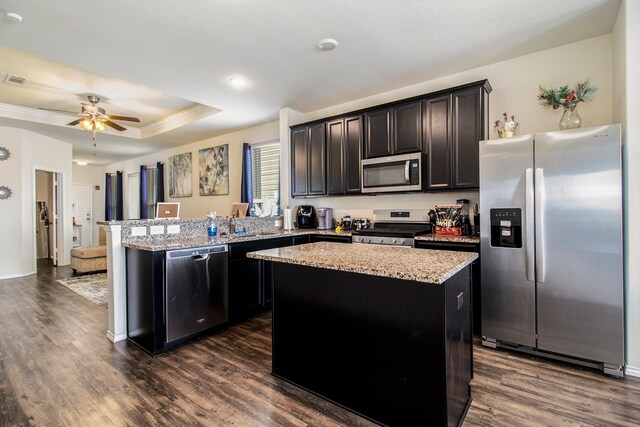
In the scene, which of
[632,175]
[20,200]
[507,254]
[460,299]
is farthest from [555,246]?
[20,200]

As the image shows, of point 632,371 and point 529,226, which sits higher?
point 529,226

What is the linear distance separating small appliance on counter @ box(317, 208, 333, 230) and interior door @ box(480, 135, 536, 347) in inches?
88.9

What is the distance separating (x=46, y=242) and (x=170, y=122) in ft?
18.3

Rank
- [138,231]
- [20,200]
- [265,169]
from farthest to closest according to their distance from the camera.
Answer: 1. [20,200]
2. [265,169]
3. [138,231]

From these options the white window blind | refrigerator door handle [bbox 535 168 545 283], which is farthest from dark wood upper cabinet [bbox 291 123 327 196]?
refrigerator door handle [bbox 535 168 545 283]

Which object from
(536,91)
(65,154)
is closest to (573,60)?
(536,91)

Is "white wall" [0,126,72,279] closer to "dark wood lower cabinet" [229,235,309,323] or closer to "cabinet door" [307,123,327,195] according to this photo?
"dark wood lower cabinet" [229,235,309,323]

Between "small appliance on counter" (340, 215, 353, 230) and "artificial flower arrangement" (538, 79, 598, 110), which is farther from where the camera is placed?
"small appliance on counter" (340, 215, 353, 230)

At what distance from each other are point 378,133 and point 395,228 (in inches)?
47.2

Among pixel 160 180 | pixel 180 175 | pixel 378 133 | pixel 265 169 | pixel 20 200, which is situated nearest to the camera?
pixel 378 133

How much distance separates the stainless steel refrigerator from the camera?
7.32 feet

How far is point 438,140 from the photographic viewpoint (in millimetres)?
3354

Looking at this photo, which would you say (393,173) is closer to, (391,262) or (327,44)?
(327,44)

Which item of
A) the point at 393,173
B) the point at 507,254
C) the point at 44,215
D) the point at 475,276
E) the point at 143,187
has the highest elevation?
the point at 143,187
